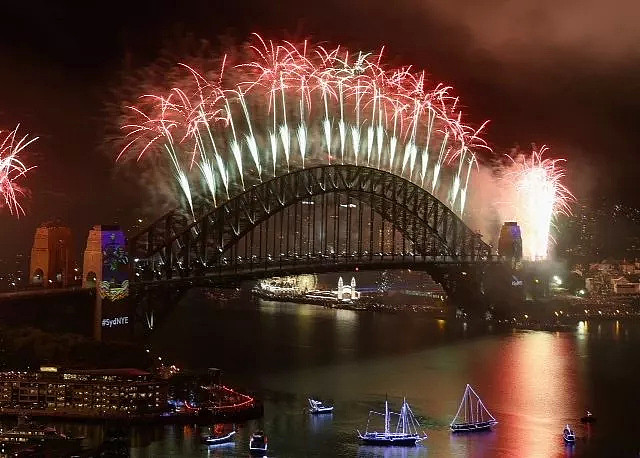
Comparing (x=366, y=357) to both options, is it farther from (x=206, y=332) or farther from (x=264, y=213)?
(x=206, y=332)

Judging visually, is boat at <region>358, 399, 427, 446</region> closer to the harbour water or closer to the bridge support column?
the harbour water

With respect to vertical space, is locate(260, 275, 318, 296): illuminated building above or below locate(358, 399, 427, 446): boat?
above

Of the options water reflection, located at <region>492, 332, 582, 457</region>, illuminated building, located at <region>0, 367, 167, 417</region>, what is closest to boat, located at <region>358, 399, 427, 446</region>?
water reflection, located at <region>492, 332, 582, 457</region>

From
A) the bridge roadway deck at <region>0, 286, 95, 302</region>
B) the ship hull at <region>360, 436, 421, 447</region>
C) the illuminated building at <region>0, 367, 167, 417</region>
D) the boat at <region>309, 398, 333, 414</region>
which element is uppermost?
the bridge roadway deck at <region>0, 286, 95, 302</region>

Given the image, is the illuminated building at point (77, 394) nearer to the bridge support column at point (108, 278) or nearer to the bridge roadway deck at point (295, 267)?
the bridge support column at point (108, 278)

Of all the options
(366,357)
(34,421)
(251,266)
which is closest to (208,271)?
(251,266)

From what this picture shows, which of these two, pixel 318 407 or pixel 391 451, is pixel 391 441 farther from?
pixel 318 407

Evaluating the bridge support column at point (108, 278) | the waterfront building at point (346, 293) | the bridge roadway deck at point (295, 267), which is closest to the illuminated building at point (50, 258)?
the bridge support column at point (108, 278)

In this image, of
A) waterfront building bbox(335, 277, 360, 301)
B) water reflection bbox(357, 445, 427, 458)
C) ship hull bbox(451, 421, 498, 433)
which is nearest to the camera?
water reflection bbox(357, 445, 427, 458)

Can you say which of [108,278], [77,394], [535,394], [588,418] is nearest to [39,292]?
[108,278]
